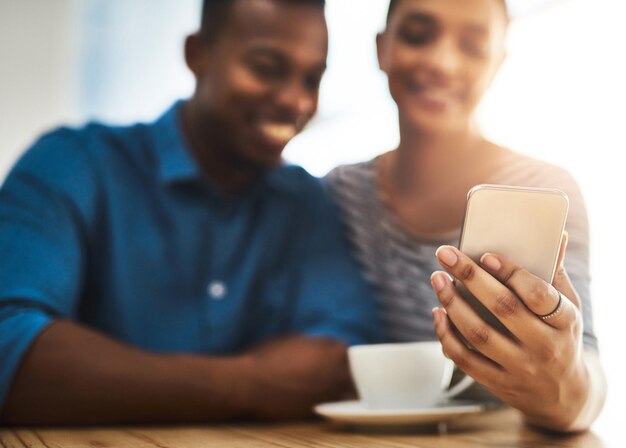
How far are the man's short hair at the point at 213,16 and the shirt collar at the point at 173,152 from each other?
0.46ft

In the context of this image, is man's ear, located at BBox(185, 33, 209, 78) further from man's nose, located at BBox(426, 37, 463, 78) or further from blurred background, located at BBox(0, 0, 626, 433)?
man's nose, located at BBox(426, 37, 463, 78)

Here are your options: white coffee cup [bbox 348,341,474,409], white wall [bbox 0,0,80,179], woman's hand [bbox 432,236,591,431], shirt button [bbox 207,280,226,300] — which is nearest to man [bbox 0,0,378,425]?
shirt button [bbox 207,280,226,300]

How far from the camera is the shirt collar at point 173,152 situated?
1.05 meters

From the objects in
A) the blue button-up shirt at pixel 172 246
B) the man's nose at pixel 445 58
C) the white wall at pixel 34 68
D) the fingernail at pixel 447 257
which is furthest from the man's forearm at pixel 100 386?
the white wall at pixel 34 68

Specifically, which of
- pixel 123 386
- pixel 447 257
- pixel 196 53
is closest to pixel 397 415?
pixel 447 257

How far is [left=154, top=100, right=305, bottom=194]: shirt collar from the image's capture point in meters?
1.05

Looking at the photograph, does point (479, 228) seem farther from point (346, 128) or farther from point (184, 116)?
point (184, 116)

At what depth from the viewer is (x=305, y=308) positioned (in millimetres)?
1012

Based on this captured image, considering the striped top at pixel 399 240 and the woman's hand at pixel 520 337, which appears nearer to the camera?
the woman's hand at pixel 520 337

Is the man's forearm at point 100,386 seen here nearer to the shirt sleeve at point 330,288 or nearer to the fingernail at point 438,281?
the shirt sleeve at point 330,288

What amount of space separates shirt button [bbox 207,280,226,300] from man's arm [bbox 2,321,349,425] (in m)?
0.22

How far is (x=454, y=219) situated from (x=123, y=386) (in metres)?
0.43

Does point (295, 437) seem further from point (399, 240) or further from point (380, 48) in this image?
point (380, 48)

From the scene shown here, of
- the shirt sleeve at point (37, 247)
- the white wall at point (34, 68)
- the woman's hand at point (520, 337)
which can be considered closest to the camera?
the woman's hand at point (520, 337)
